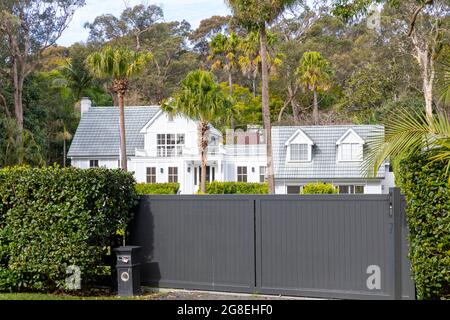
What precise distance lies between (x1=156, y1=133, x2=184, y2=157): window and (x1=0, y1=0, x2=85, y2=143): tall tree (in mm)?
10222

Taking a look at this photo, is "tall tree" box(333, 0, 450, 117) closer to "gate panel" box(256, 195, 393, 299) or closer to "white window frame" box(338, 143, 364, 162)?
"white window frame" box(338, 143, 364, 162)

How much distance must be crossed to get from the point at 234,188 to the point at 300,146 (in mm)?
5323

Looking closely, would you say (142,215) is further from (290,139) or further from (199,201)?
(290,139)

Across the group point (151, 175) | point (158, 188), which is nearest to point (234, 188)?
point (158, 188)

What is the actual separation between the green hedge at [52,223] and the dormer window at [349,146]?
28.9m

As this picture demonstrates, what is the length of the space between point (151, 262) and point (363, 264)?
381 cm

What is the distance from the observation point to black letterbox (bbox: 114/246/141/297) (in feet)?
34.6

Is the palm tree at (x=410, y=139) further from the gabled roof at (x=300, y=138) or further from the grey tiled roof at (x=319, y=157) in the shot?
the gabled roof at (x=300, y=138)

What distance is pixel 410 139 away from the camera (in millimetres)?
8727

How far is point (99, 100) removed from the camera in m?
57.6

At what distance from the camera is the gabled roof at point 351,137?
124 ft

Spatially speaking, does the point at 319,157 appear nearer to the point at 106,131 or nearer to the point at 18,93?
the point at 106,131

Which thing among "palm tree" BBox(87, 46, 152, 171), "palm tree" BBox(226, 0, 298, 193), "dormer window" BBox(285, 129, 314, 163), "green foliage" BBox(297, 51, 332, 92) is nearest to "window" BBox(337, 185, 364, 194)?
"dormer window" BBox(285, 129, 314, 163)

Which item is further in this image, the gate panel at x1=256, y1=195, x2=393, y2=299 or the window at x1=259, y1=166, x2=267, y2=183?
the window at x1=259, y1=166, x2=267, y2=183
